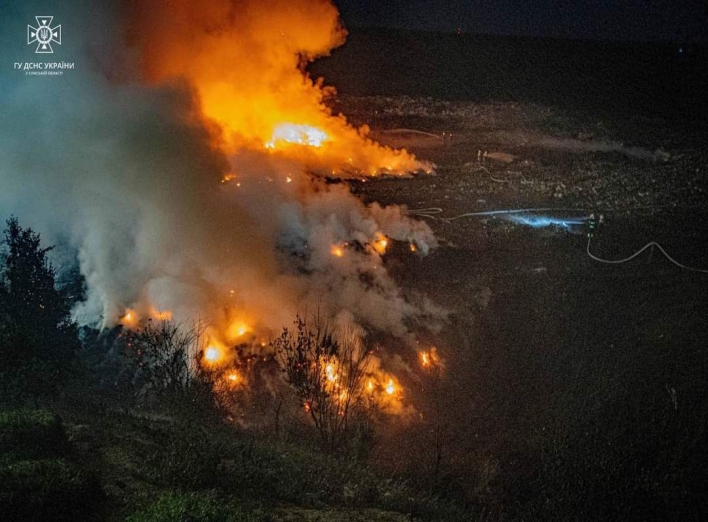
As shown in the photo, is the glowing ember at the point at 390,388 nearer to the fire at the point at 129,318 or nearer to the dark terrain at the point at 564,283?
the dark terrain at the point at 564,283

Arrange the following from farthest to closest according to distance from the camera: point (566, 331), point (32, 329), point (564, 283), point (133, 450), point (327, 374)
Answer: point (564, 283), point (566, 331), point (327, 374), point (32, 329), point (133, 450)

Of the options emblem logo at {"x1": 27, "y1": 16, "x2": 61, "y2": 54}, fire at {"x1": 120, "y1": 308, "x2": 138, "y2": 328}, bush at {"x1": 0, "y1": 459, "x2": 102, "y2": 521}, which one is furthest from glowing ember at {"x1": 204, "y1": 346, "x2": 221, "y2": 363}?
emblem logo at {"x1": 27, "y1": 16, "x2": 61, "y2": 54}

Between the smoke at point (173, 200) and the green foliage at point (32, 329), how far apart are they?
412cm

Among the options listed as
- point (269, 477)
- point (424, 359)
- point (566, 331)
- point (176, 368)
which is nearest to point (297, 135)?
point (424, 359)

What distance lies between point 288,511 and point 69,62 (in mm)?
24381

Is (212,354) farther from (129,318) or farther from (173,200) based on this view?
(173,200)

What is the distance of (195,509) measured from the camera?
294 inches

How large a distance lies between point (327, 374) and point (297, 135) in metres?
21.2

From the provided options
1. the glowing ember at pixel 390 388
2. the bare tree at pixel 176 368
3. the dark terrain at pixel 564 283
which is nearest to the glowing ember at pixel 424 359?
the dark terrain at pixel 564 283

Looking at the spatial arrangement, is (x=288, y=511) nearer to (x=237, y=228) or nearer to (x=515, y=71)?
(x=237, y=228)

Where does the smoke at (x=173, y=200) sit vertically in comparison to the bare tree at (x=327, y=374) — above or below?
above

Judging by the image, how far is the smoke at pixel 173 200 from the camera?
21.8 metres

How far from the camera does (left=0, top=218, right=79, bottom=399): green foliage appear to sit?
582 inches

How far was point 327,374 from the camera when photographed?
18.2m
